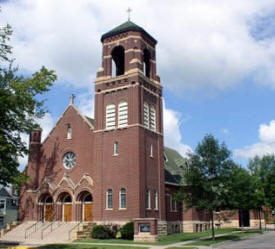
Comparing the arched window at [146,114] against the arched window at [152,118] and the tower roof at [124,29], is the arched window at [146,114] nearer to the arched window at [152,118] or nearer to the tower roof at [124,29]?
the arched window at [152,118]

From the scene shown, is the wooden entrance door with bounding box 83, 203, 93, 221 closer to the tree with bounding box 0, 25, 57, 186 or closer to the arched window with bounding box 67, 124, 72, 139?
the arched window with bounding box 67, 124, 72, 139

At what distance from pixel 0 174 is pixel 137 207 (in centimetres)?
1675

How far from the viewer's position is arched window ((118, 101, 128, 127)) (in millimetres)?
37344

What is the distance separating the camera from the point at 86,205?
38.1 meters

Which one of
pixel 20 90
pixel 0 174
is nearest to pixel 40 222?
pixel 0 174

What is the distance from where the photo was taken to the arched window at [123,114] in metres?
37.3

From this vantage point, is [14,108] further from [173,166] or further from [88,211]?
[173,166]

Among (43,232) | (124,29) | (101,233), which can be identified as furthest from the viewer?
(124,29)

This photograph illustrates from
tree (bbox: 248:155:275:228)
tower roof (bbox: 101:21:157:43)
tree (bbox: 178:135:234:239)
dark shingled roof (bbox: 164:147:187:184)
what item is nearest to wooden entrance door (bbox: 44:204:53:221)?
dark shingled roof (bbox: 164:147:187:184)

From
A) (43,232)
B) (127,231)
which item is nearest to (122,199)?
(127,231)

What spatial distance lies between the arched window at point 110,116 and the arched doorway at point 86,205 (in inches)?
276

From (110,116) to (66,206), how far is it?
33.7 feet

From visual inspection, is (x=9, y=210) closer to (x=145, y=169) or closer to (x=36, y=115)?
(x=145, y=169)

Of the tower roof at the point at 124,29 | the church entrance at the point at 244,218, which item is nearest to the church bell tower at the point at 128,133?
the tower roof at the point at 124,29
